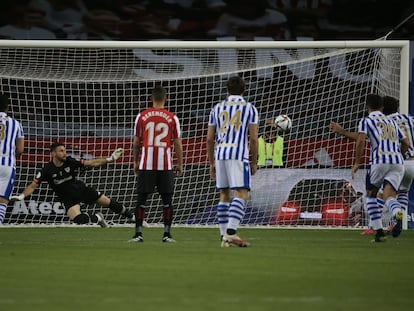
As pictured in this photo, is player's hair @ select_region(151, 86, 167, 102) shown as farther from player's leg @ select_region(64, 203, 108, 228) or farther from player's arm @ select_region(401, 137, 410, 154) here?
player's leg @ select_region(64, 203, 108, 228)

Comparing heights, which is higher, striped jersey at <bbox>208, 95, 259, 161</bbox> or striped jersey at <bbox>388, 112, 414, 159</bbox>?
striped jersey at <bbox>388, 112, 414, 159</bbox>

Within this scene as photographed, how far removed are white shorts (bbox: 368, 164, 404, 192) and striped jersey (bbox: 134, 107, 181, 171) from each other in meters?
2.26

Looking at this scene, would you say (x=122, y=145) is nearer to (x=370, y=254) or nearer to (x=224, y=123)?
(x=224, y=123)

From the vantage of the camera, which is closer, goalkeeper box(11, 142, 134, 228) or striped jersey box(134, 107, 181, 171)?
striped jersey box(134, 107, 181, 171)

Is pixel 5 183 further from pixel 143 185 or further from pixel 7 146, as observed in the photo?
pixel 143 185

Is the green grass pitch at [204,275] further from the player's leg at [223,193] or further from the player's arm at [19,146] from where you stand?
the player's arm at [19,146]

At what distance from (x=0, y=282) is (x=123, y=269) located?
3.69 feet

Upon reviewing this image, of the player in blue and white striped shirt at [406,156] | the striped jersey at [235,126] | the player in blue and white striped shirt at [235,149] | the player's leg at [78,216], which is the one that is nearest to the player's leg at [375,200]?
the player in blue and white striped shirt at [406,156]

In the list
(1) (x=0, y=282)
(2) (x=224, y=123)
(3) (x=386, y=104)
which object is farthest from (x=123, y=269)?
(3) (x=386, y=104)

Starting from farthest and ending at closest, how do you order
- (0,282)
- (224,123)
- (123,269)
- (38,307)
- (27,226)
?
(27,226) < (224,123) < (123,269) < (0,282) < (38,307)

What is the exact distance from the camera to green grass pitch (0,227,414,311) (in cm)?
522

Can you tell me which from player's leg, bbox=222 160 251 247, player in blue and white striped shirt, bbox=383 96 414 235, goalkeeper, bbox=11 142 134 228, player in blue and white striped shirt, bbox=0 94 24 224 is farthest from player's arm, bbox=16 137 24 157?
player in blue and white striped shirt, bbox=383 96 414 235

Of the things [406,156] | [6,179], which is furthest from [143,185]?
[406,156]

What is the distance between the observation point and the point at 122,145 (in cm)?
1570
